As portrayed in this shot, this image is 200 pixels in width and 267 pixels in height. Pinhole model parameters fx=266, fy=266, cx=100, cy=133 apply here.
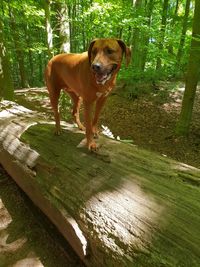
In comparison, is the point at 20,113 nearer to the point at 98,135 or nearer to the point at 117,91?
the point at 98,135

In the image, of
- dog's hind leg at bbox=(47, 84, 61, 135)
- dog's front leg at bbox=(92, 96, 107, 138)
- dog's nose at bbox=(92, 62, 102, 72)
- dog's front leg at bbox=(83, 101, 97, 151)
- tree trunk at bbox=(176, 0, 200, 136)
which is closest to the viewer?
dog's nose at bbox=(92, 62, 102, 72)

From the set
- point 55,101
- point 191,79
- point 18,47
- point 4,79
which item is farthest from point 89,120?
point 18,47

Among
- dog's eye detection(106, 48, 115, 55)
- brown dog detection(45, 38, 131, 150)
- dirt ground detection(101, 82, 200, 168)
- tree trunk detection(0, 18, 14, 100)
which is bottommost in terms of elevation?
dirt ground detection(101, 82, 200, 168)

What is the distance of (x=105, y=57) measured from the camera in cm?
259

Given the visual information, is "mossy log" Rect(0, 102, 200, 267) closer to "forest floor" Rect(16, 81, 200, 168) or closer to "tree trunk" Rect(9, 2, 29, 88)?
"forest floor" Rect(16, 81, 200, 168)

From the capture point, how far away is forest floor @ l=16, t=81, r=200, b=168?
7461mm

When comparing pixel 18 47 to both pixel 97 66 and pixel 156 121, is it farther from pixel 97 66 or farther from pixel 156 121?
pixel 97 66

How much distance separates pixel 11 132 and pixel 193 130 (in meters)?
5.89

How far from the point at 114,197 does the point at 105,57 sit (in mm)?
1327

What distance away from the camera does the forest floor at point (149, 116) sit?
7.46 metres

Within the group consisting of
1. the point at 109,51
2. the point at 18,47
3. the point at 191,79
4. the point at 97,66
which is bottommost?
the point at 191,79

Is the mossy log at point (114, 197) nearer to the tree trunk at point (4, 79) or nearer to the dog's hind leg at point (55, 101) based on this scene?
the dog's hind leg at point (55, 101)

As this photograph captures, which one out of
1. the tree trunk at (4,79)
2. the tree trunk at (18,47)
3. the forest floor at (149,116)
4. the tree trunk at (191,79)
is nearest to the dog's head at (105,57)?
the forest floor at (149,116)

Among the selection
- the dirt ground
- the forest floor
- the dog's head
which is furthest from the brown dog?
the dirt ground
